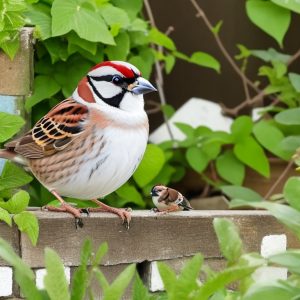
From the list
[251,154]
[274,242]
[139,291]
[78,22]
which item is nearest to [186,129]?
[251,154]

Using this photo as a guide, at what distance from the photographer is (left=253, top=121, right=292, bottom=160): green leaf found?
2.39m

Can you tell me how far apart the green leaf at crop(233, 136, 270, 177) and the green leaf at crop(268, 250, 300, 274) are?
184 centimetres

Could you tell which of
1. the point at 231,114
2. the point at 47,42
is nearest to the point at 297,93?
the point at 231,114

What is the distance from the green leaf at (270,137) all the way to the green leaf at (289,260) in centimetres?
180

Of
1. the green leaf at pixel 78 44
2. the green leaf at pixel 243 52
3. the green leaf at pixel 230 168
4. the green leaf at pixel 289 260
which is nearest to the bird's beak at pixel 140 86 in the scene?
the green leaf at pixel 78 44

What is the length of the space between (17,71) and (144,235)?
58cm

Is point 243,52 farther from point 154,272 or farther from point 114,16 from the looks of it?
point 154,272

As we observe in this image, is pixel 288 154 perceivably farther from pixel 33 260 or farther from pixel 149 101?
pixel 33 260

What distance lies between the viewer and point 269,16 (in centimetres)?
241

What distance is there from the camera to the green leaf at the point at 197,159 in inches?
96.3

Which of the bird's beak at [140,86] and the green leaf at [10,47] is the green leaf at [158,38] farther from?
the bird's beak at [140,86]

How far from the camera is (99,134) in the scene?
1.53 m

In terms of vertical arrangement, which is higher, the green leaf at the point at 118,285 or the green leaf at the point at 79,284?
the green leaf at the point at 118,285

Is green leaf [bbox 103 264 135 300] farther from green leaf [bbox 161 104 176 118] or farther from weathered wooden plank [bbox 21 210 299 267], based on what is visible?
green leaf [bbox 161 104 176 118]
